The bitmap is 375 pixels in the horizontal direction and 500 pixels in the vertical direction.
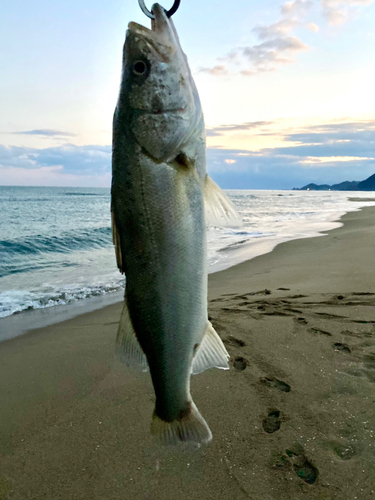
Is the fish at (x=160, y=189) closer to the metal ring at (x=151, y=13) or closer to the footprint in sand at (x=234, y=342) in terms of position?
the metal ring at (x=151, y=13)

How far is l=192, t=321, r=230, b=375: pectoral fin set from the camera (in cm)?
209

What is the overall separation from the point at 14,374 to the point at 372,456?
3.65m

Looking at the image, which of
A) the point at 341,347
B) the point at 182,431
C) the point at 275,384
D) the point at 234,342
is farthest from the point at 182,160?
the point at 341,347

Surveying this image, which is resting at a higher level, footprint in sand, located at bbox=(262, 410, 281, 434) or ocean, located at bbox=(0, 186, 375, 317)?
footprint in sand, located at bbox=(262, 410, 281, 434)

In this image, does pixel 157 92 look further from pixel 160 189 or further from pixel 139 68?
pixel 160 189

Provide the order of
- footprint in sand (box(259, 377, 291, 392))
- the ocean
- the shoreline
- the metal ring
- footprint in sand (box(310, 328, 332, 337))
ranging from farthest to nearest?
the ocean < the shoreline < footprint in sand (box(310, 328, 332, 337)) < footprint in sand (box(259, 377, 291, 392)) < the metal ring

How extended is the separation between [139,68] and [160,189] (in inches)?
23.8

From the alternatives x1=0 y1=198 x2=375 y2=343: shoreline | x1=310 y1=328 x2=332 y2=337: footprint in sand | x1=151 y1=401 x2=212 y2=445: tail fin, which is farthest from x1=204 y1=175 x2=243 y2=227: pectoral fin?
x1=0 y1=198 x2=375 y2=343: shoreline

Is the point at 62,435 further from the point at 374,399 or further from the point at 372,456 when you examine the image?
the point at 374,399

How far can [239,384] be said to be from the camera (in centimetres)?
358

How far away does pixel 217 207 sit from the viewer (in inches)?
79.4

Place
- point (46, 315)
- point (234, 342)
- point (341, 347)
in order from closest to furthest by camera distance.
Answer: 1. point (341, 347)
2. point (234, 342)
3. point (46, 315)

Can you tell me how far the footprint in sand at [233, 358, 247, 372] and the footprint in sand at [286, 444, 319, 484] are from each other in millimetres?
1129

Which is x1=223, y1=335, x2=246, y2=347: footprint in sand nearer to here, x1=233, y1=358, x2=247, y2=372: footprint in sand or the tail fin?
x1=233, y1=358, x2=247, y2=372: footprint in sand
